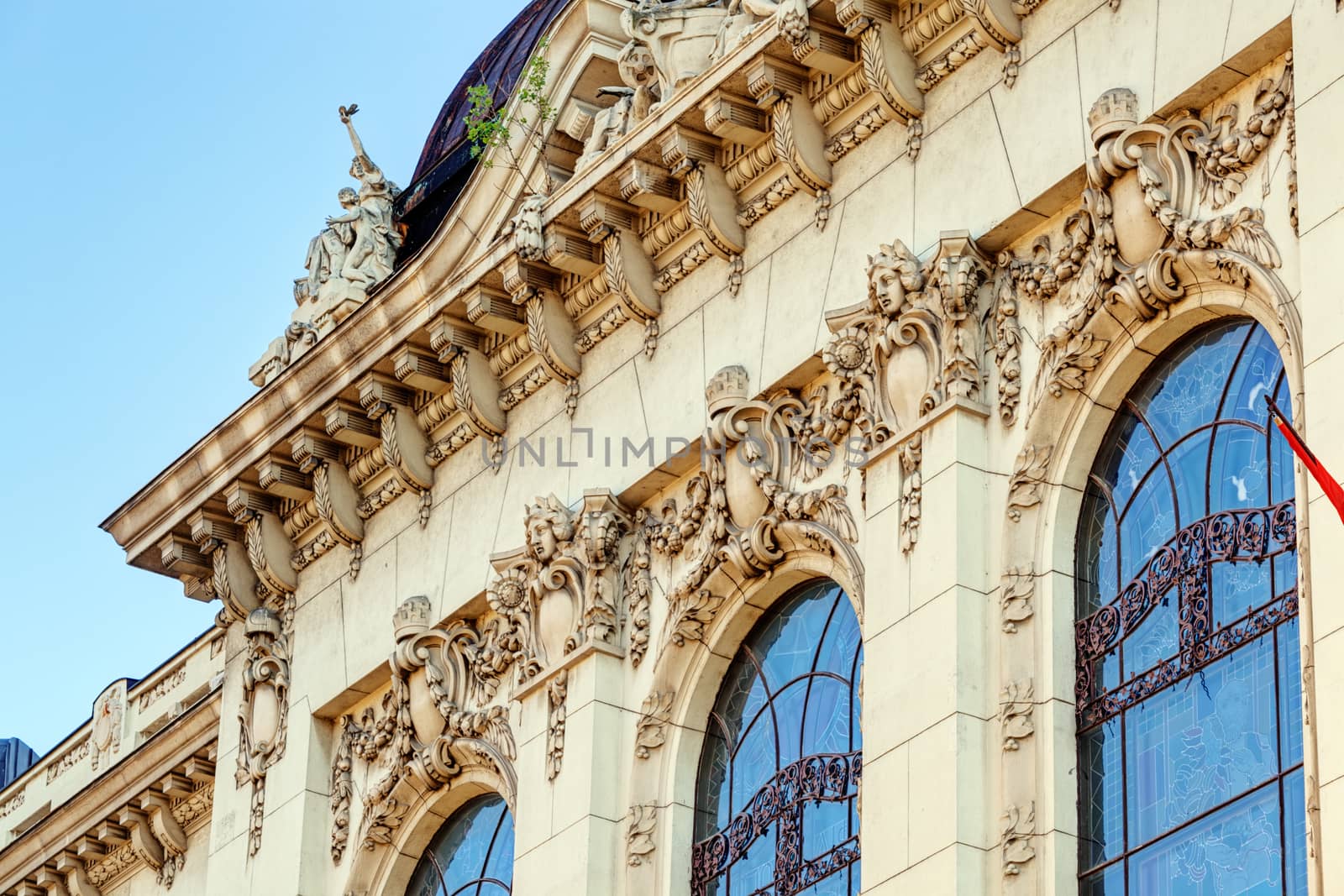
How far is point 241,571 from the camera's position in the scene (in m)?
26.8

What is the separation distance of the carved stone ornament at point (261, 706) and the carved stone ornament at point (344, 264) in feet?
7.37

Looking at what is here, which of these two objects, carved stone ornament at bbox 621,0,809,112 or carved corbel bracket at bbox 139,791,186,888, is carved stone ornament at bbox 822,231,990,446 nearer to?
carved stone ornament at bbox 621,0,809,112

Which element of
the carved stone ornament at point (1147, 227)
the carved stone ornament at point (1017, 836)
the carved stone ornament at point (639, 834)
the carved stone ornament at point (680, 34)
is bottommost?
the carved stone ornament at point (1017, 836)

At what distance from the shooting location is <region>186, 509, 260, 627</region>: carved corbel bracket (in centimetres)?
2669

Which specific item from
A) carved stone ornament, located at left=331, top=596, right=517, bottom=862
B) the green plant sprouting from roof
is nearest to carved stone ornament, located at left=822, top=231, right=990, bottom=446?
the green plant sprouting from roof

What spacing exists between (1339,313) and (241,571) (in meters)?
13.1

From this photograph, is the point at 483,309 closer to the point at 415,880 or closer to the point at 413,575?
the point at 413,575

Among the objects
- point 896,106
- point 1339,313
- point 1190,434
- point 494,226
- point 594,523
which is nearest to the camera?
point 1339,313

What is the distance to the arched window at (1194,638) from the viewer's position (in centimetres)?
1653

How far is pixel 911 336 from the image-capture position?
1981 centimetres

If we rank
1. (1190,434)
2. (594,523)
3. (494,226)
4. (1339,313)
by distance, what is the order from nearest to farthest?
1. (1339,313)
2. (1190,434)
3. (594,523)
4. (494,226)

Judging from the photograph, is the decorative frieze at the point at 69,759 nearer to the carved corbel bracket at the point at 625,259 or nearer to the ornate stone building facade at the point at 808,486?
the ornate stone building facade at the point at 808,486

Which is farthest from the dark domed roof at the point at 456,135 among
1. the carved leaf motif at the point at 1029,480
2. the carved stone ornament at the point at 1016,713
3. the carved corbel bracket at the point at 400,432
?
the carved stone ornament at the point at 1016,713

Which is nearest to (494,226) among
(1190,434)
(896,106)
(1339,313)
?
(896,106)
